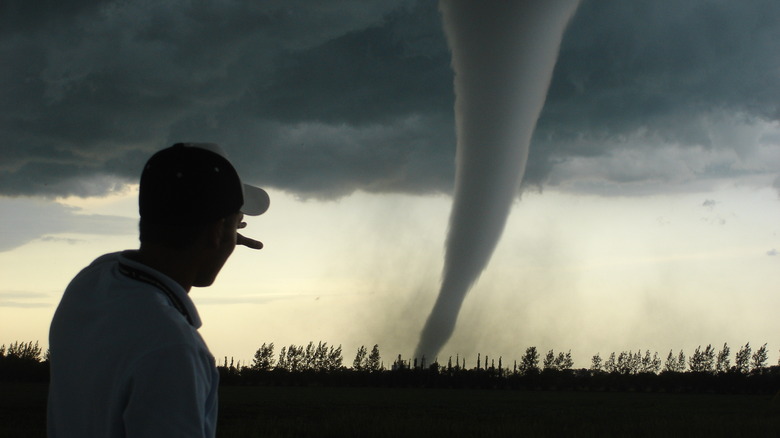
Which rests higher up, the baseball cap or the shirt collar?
the baseball cap

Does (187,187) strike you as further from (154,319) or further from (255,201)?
(255,201)

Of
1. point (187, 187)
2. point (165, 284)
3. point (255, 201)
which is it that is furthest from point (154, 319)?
point (255, 201)

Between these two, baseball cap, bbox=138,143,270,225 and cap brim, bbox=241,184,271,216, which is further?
cap brim, bbox=241,184,271,216

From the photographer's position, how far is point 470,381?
16712cm

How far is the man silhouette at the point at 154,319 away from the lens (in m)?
2.27

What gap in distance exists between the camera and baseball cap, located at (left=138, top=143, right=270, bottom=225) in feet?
9.14

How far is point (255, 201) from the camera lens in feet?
12.0

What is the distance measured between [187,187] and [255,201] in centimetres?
88

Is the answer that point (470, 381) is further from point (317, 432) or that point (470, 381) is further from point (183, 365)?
point (183, 365)

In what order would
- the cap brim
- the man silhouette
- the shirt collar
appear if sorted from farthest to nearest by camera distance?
the cap brim → the shirt collar → the man silhouette

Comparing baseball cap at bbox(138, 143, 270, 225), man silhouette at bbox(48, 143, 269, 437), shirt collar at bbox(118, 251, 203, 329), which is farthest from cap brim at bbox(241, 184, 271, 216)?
shirt collar at bbox(118, 251, 203, 329)

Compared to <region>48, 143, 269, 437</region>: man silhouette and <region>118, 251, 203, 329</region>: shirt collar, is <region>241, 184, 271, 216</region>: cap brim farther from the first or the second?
<region>118, 251, 203, 329</region>: shirt collar

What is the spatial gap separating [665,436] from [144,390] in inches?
1244

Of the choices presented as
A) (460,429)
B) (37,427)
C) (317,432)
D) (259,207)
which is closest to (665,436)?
(460,429)
